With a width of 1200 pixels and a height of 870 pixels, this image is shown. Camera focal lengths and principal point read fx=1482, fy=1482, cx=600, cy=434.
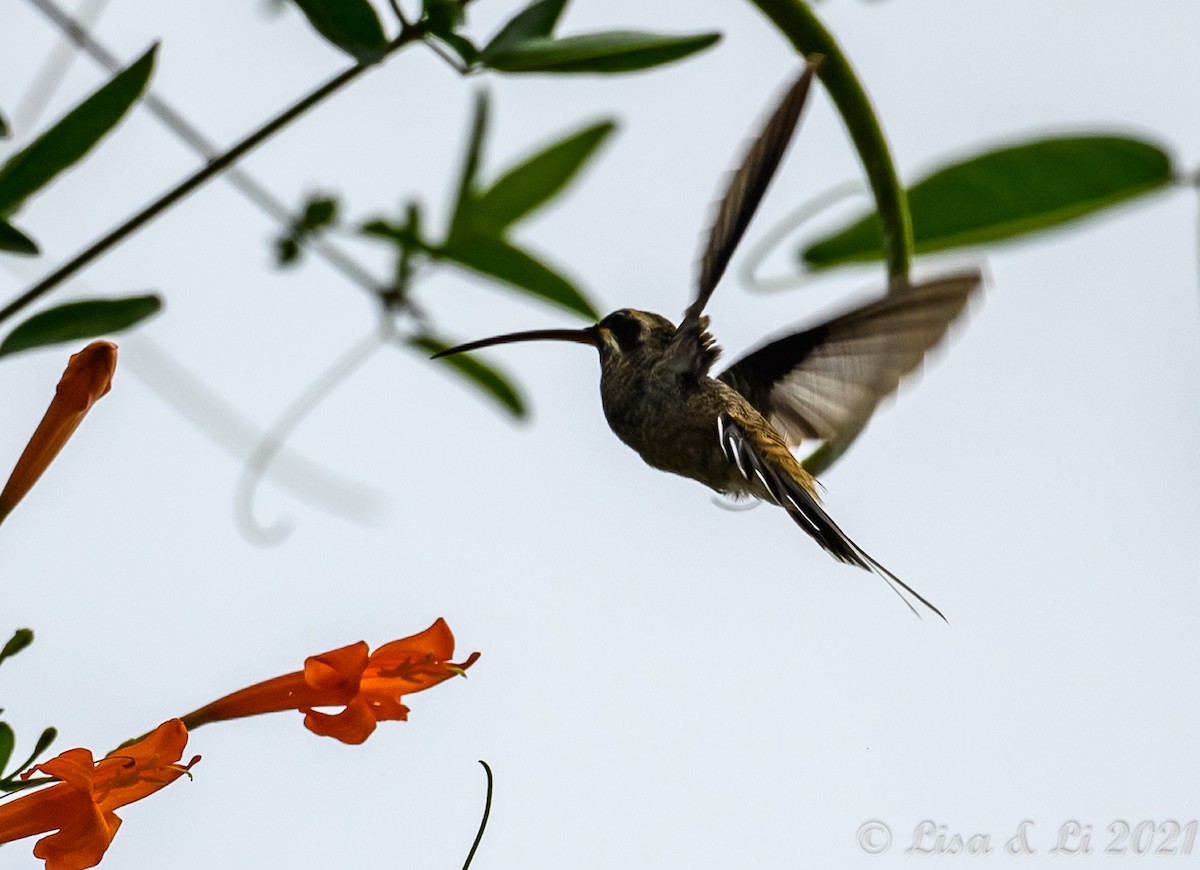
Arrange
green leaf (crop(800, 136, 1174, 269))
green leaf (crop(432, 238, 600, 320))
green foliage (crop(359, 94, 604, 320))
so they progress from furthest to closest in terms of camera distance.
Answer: green foliage (crop(359, 94, 604, 320)) → green leaf (crop(432, 238, 600, 320)) → green leaf (crop(800, 136, 1174, 269))

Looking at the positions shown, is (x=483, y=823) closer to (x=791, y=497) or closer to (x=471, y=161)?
(x=791, y=497)

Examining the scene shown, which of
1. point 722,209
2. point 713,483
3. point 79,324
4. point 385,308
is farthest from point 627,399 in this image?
point 385,308

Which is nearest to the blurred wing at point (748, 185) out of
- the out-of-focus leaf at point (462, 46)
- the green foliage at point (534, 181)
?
the out-of-focus leaf at point (462, 46)

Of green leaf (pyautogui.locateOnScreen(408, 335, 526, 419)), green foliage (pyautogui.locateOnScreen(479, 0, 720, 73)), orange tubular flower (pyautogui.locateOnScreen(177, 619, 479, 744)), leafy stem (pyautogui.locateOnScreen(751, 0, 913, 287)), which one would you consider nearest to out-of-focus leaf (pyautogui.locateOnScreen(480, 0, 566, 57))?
green foliage (pyautogui.locateOnScreen(479, 0, 720, 73))

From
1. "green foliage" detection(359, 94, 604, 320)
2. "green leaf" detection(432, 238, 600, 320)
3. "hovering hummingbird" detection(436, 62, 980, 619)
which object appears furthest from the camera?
"green foliage" detection(359, 94, 604, 320)

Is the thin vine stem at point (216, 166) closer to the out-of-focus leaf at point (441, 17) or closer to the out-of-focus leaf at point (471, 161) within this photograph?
the out-of-focus leaf at point (441, 17)

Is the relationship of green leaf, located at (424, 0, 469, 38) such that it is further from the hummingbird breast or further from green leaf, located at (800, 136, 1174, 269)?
green leaf, located at (800, 136, 1174, 269)

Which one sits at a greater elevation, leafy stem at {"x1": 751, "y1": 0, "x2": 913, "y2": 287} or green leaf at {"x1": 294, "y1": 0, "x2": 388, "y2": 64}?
leafy stem at {"x1": 751, "y1": 0, "x2": 913, "y2": 287}
